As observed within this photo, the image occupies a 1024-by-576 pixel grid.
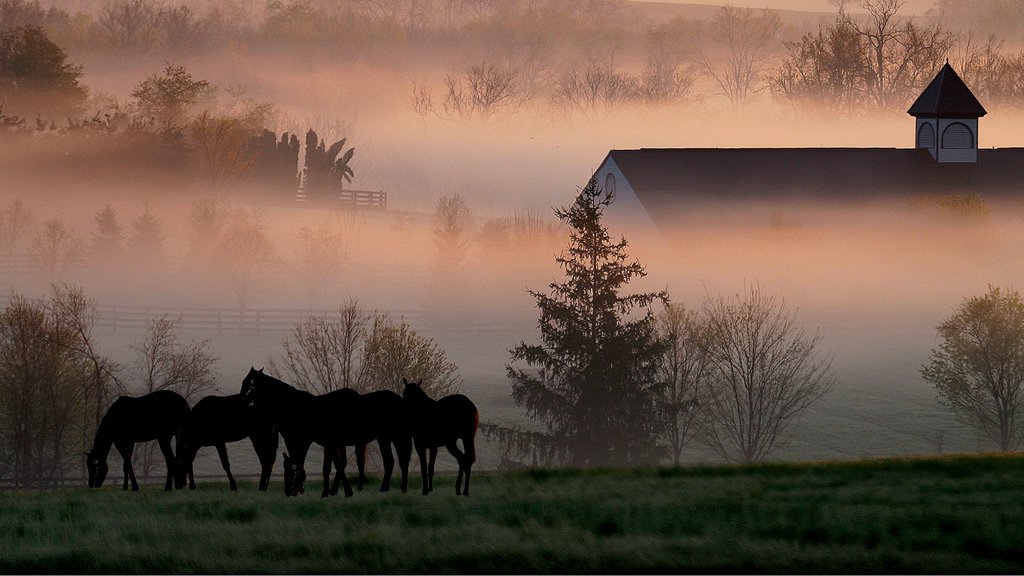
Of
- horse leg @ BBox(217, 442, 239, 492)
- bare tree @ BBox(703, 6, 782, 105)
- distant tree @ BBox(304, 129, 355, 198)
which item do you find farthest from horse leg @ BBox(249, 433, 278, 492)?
bare tree @ BBox(703, 6, 782, 105)

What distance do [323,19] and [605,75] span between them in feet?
160

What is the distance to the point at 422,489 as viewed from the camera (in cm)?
2108

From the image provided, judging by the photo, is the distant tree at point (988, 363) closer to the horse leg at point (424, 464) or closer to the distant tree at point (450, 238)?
the horse leg at point (424, 464)

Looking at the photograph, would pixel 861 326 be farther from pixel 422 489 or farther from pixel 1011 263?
pixel 422 489

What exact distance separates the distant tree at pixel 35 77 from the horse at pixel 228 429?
310 ft

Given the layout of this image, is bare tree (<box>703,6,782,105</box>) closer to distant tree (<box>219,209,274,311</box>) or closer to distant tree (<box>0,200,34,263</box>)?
distant tree (<box>219,209,274,311</box>)

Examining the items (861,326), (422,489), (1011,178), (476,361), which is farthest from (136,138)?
(422,489)

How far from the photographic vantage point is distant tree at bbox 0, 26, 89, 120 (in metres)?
108

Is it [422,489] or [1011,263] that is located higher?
[1011,263]

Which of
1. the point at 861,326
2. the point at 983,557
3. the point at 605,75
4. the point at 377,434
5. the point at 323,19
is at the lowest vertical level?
the point at 983,557

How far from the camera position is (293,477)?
19672mm

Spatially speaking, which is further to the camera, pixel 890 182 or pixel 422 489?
pixel 890 182

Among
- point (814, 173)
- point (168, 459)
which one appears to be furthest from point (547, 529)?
point (814, 173)

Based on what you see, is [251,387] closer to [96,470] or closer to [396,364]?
[96,470]
